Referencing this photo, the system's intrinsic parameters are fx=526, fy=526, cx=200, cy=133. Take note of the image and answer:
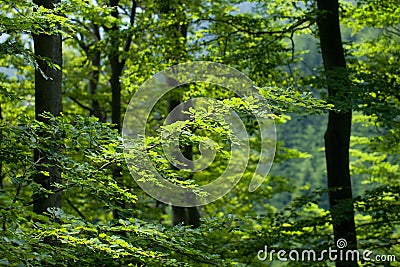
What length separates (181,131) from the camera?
3750mm

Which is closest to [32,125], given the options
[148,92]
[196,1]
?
[196,1]

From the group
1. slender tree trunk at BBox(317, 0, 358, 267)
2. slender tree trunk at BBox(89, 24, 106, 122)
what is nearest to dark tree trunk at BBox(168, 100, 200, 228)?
slender tree trunk at BBox(89, 24, 106, 122)

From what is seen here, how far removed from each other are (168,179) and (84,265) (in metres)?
0.86

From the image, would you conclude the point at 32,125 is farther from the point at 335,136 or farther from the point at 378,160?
the point at 378,160

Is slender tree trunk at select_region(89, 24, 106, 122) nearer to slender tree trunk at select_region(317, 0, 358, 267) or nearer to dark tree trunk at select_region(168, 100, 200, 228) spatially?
dark tree trunk at select_region(168, 100, 200, 228)

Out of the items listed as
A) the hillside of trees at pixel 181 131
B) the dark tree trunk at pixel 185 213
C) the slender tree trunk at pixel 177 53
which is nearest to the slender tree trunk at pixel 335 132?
the hillside of trees at pixel 181 131

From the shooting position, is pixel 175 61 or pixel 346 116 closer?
pixel 346 116

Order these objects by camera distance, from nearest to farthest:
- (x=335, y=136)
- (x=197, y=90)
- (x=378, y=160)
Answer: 1. (x=335, y=136)
2. (x=197, y=90)
3. (x=378, y=160)

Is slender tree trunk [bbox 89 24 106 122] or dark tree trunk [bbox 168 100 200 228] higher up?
slender tree trunk [bbox 89 24 106 122]

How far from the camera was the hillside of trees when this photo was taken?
11.9 feet

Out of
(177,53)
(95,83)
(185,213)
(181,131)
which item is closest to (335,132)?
(177,53)

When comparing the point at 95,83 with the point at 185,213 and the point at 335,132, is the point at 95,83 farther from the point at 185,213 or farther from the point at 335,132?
the point at 335,132

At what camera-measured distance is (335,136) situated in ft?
27.7

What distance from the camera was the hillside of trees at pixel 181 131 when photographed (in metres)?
3.62
